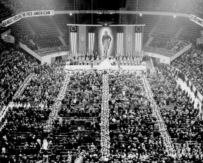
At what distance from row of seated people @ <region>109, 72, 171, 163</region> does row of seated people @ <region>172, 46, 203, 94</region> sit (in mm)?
6360

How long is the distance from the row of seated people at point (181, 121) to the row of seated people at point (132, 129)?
1079 millimetres

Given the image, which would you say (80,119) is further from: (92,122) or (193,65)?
(193,65)

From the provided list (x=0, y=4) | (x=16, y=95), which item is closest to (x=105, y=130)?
(x=16, y=95)

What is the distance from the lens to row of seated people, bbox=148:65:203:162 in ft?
72.6

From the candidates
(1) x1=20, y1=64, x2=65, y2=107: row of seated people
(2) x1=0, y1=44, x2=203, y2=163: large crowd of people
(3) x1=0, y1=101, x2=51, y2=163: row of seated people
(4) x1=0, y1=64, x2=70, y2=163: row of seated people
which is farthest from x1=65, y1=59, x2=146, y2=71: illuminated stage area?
(3) x1=0, y1=101, x2=51, y2=163: row of seated people

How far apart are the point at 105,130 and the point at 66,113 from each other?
3.45 m

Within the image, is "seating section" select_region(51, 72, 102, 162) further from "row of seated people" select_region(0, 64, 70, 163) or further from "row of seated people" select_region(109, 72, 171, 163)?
"row of seated people" select_region(109, 72, 171, 163)

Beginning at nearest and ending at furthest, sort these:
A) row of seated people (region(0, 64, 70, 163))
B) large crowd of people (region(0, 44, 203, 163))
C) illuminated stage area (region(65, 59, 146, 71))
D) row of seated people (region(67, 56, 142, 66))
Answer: row of seated people (region(0, 64, 70, 163)) → large crowd of people (region(0, 44, 203, 163)) → illuminated stage area (region(65, 59, 146, 71)) → row of seated people (region(67, 56, 142, 66))

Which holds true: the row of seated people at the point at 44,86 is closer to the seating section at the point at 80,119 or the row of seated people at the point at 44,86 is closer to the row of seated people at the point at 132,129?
the seating section at the point at 80,119

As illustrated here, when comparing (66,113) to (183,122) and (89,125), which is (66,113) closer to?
(89,125)

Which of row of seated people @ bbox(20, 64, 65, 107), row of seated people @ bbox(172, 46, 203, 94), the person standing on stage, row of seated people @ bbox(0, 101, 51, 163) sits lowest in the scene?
row of seated people @ bbox(0, 101, 51, 163)

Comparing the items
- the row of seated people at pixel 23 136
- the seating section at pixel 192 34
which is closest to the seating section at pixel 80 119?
the row of seated people at pixel 23 136

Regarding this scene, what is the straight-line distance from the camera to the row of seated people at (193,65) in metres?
36.4

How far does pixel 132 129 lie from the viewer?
78.4 ft
